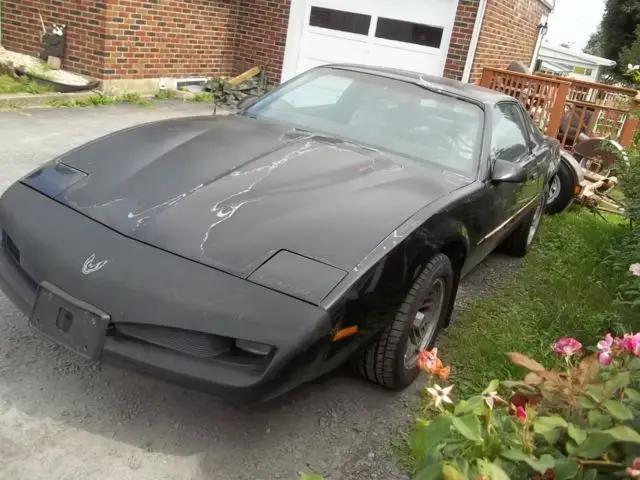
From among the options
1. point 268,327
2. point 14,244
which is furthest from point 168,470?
point 14,244

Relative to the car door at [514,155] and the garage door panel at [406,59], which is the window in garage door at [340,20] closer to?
the garage door panel at [406,59]

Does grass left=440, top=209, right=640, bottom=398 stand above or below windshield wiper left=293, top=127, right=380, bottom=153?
→ below

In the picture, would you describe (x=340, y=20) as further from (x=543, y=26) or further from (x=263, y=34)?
(x=543, y=26)

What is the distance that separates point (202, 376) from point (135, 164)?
125 centimetres

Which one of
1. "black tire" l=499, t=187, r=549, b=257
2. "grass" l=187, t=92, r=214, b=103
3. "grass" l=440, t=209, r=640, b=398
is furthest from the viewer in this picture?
"grass" l=187, t=92, r=214, b=103

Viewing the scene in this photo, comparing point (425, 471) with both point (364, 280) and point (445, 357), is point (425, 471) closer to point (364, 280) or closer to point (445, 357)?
point (364, 280)

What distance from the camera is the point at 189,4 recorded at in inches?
399

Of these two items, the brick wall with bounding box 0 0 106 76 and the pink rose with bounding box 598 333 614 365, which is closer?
the pink rose with bounding box 598 333 614 365

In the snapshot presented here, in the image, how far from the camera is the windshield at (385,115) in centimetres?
369

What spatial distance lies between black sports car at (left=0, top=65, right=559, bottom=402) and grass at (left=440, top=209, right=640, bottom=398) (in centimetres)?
33

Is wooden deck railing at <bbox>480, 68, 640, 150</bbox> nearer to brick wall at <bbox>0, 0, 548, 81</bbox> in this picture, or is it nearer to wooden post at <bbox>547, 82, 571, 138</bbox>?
wooden post at <bbox>547, 82, 571, 138</bbox>

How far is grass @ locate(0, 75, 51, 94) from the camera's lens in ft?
25.4

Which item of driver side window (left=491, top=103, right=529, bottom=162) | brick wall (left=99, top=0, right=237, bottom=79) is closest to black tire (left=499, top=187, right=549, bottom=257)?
driver side window (left=491, top=103, right=529, bottom=162)

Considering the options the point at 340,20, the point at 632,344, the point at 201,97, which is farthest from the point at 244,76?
the point at 632,344
